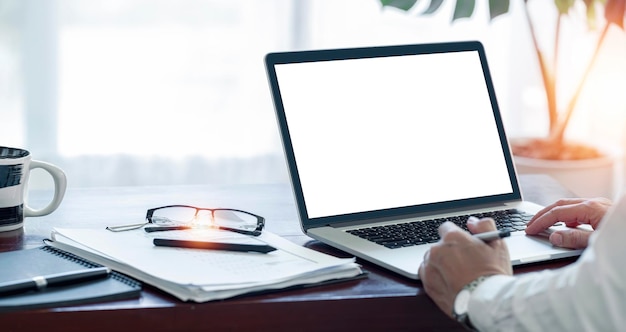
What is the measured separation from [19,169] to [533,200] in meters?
0.85

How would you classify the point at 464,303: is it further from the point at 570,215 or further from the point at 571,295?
the point at 570,215

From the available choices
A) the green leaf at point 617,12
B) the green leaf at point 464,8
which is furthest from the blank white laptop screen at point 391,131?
the green leaf at point 617,12

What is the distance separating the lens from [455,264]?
42.7 inches

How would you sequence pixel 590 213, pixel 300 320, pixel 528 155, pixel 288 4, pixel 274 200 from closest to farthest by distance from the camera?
pixel 300 320 < pixel 590 213 < pixel 274 200 < pixel 528 155 < pixel 288 4

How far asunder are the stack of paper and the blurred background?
1.70 meters

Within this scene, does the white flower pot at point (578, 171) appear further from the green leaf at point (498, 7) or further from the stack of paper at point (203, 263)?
the stack of paper at point (203, 263)

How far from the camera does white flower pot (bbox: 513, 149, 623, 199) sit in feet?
8.51

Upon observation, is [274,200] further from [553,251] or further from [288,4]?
[288,4]

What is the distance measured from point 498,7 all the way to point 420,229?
118 centimetres

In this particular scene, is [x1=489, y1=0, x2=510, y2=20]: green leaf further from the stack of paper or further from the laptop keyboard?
the stack of paper

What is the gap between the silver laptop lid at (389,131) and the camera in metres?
1.33

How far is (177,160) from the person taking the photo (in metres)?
2.99

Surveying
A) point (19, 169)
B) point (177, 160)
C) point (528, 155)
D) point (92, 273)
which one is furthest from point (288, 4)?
point (92, 273)

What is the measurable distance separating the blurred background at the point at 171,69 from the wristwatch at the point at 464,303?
1944 millimetres
